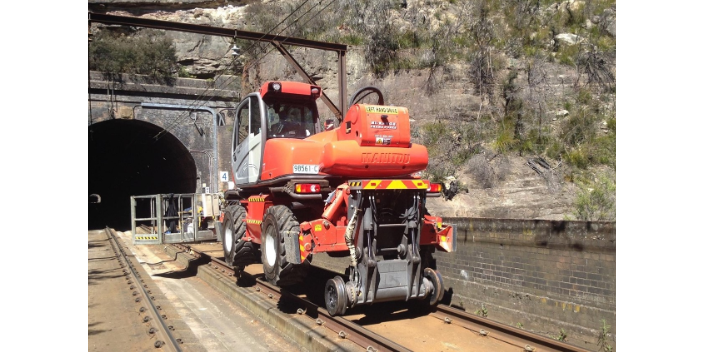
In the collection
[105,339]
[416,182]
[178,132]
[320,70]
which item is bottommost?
[105,339]

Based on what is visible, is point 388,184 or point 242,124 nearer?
point 388,184

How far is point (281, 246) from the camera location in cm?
708

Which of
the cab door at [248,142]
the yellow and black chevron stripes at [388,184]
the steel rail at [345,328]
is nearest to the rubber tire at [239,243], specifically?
the cab door at [248,142]

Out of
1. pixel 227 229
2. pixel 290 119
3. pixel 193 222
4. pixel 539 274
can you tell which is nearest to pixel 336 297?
pixel 539 274

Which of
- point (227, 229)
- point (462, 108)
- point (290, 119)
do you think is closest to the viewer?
point (290, 119)

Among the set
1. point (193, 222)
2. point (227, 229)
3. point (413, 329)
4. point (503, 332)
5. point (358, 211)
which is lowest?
point (413, 329)

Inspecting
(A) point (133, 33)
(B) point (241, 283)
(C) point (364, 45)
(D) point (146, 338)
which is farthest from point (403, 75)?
(A) point (133, 33)

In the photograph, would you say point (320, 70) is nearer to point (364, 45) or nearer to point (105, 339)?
point (364, 45)

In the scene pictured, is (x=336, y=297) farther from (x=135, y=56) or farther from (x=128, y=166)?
(x=128, y=166)

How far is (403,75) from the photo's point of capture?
57.5ft

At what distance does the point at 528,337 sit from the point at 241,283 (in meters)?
6.21

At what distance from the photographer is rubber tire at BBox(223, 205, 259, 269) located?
31.2ft

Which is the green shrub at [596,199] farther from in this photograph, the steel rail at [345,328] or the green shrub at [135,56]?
the green shrub at [135,56]

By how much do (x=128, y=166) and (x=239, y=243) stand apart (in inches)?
1358
